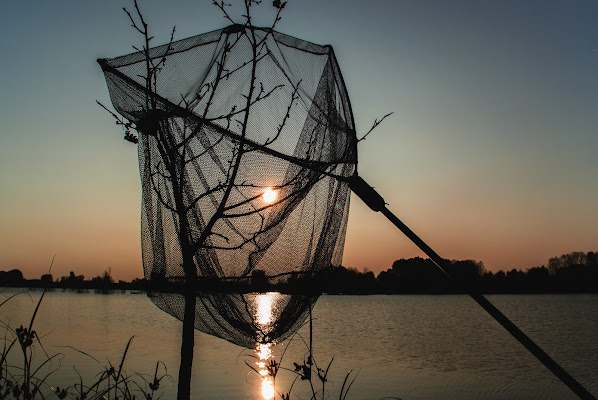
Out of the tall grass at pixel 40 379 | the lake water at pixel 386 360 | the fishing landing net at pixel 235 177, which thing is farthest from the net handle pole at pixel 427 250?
the lake water at pixel 386 360

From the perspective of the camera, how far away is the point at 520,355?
2186 centimetres

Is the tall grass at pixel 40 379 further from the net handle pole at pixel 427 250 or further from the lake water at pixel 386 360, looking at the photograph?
the lake water at pixel 386 360

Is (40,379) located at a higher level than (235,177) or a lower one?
lower

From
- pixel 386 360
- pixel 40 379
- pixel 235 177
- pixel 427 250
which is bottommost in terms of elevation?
pixel 386 360

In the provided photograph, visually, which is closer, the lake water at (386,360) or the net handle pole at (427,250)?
the net handle pole at (427,250)

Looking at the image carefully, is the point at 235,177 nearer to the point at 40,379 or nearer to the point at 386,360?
the point at 40,379

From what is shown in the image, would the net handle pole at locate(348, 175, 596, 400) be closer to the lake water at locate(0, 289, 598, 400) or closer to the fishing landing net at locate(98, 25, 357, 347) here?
the fishing landing net at locate(98, 25, 357, 347)

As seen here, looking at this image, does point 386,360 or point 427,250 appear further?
point 386,360

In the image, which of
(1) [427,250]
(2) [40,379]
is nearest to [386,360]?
(2) [40,379]

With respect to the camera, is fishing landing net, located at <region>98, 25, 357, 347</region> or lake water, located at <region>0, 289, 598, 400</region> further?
lake water, located at <region>0, 289, 598, 400</region>

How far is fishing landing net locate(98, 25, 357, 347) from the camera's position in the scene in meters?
2.39

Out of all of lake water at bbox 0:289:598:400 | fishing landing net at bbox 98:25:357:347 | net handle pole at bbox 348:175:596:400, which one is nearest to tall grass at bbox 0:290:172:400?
fishing landing net at bbox 98:25:357:347

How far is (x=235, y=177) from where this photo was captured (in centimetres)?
245

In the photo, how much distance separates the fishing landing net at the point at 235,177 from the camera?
2.39m
